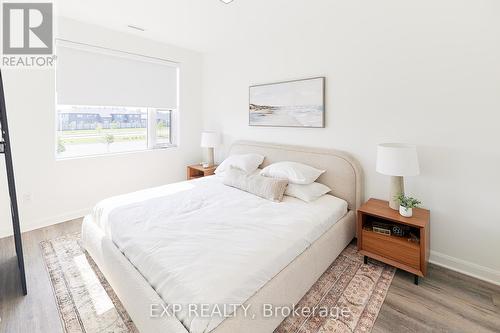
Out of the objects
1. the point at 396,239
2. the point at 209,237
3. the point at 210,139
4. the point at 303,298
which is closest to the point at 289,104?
the point at 210,139

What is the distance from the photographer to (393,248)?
2.12 m

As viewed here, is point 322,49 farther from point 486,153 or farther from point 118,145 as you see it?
point 118,145

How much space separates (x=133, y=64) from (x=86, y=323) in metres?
3.22

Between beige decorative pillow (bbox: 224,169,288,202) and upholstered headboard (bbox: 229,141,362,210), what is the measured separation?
0.53 metres

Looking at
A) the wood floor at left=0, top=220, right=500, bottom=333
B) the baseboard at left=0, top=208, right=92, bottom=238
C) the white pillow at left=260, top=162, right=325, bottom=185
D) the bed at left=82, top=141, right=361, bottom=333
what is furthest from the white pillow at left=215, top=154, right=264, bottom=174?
the baseboard at left=0, top=208, right=92, bottom=238

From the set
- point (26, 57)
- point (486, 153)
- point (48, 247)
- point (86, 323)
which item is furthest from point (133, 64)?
point (486, 153)

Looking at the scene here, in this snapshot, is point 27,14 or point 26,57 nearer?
point 27,14

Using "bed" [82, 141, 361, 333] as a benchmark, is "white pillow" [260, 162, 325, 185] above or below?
above

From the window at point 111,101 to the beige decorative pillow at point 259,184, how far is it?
1817 mm

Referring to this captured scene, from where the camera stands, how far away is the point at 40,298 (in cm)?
184

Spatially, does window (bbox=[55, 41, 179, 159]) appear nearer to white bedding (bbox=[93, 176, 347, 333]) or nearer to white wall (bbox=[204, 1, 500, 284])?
white bedding (bbox=[93, 176, 347, 333])

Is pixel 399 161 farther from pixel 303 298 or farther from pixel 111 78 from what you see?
pixel 111 78

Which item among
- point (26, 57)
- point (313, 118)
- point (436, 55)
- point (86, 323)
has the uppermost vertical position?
point (26, 57)

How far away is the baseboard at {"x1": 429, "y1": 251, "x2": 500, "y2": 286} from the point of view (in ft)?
6.72
